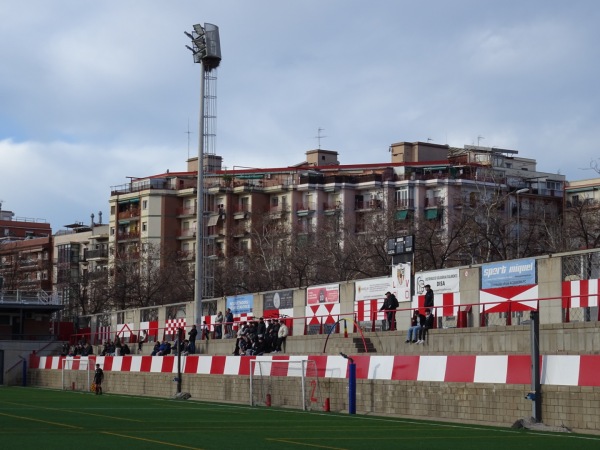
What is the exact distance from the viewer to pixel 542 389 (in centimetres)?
2181

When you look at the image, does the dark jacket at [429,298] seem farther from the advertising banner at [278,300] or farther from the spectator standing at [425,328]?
the advertising banner at [278,300]

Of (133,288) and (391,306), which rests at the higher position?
(133,288)

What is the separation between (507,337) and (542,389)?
16.1 feet

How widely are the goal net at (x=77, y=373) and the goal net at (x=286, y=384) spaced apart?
1821 centimetres

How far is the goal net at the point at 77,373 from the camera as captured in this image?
1982 inches

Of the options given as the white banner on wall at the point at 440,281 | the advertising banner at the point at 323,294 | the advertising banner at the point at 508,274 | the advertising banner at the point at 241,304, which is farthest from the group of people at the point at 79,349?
the advertising banner at the point at 508,274

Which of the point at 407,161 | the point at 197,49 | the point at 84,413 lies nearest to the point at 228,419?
the point at 84,413

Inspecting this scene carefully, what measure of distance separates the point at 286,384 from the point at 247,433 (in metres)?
12.3

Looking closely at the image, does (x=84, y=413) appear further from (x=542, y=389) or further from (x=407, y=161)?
(x=407, y=161)

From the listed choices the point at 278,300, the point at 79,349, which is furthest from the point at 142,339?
the point at 278,300

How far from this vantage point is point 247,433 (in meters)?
19.3

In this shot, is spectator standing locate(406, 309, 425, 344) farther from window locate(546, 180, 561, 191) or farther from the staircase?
window locate(546, 180, 561, 191)

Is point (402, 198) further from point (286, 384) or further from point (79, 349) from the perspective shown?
point (286, 384)

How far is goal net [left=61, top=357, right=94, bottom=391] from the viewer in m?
50.3
